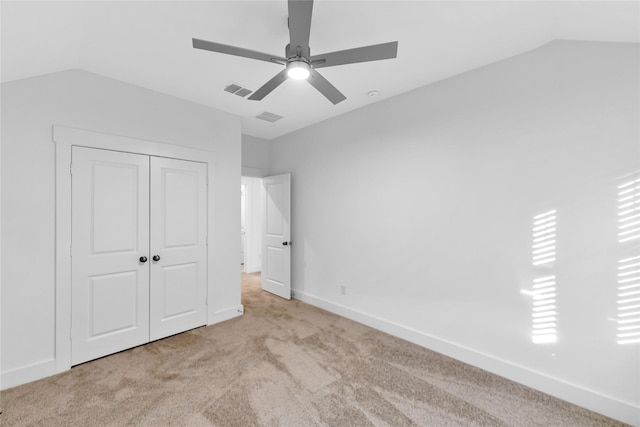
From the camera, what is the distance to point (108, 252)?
2.68m

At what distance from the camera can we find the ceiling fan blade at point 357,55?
163 cm

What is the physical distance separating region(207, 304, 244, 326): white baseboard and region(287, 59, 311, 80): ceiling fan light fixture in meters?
3.00

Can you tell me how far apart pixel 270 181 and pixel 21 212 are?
3.05 meters

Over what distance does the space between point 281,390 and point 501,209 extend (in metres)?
2.43

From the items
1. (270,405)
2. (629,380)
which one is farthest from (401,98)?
(270,405)

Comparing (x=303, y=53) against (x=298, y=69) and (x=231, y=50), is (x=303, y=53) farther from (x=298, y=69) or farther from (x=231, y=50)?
(x=231, y=50)

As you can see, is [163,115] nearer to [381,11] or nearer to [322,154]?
[322,154]

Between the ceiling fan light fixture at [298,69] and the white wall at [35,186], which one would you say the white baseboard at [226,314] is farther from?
the ceiling fan light fixture at [298,69]

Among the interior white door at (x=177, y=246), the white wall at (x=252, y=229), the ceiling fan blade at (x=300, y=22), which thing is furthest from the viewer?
the white wall at (x=252, y=229)

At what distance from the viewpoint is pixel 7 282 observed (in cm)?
217

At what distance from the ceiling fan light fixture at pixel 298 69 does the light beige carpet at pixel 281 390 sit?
93.2 inches

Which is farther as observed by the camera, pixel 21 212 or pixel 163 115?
pixel 163 115

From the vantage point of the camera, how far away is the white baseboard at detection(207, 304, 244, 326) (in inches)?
135

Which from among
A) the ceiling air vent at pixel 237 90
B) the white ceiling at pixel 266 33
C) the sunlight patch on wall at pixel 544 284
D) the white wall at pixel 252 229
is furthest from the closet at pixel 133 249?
the sunlight patch on wall at pixel 544 284
